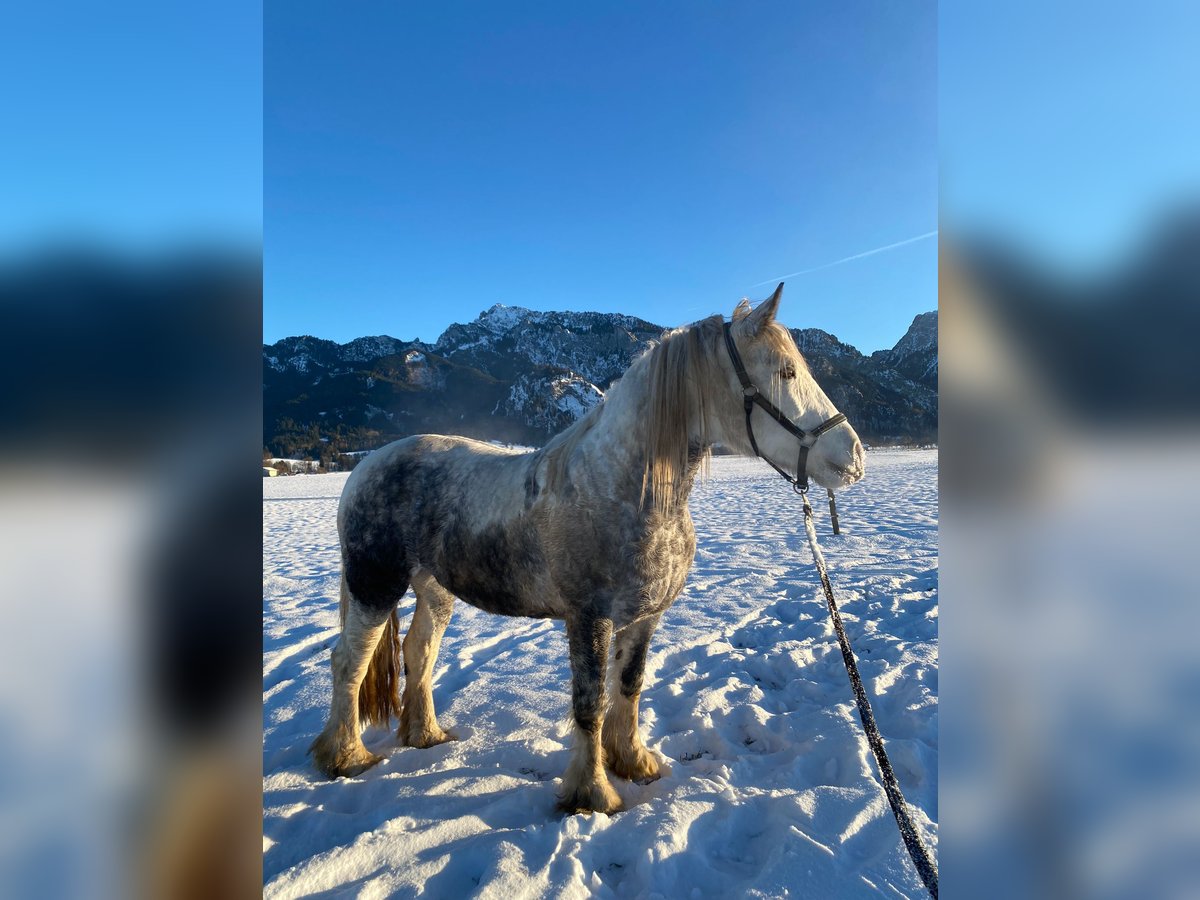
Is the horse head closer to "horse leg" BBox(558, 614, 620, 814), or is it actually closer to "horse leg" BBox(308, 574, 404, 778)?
"horse leg" BBox(558, 614, 620, 814)

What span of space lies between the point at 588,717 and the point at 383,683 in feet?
4.76

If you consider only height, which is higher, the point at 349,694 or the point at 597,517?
the point at 597,517

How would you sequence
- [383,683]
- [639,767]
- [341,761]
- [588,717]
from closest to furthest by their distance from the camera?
1. [588,717]
2. [639,767]
3. [341,761]
4. [383,683]

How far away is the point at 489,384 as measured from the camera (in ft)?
316

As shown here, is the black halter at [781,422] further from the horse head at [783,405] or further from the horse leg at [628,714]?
the horse leg at [628,714]

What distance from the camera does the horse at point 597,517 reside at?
2049 mm

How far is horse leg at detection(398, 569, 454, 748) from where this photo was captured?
9.47ft

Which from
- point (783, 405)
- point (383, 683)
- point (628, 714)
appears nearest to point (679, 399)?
point (783, 405)

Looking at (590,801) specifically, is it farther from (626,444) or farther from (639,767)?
(626,444)

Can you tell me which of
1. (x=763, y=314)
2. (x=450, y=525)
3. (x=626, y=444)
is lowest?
(x=450, y=525)

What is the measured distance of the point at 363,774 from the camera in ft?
8.54

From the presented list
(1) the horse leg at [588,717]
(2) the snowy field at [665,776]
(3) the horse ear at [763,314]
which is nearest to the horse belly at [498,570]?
(1) the horse leg at [588,717]
